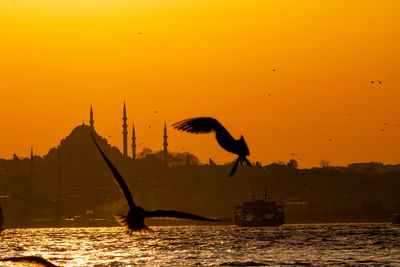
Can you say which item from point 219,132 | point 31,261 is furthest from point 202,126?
point 31,261

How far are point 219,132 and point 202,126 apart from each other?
1.19ft

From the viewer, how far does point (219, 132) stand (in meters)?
10.7

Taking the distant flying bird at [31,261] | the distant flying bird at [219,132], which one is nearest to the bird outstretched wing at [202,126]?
the distant flying bird at [219,132]

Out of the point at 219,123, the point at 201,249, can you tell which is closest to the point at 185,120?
the point at 219,123

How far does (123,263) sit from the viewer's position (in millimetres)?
118562

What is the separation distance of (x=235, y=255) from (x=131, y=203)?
4957 inches

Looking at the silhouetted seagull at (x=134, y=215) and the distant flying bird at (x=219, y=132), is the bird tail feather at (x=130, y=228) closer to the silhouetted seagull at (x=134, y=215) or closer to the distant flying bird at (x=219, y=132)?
the silhouetted seagull at (x=134, y=215)

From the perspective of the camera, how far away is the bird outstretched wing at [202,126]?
10773mm

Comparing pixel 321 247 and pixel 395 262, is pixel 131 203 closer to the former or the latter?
pixel 395 262

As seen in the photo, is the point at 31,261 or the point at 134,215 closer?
the point at 134,215

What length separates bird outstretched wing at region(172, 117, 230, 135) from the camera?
10773 mm

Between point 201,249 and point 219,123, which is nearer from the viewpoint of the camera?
point 219,123

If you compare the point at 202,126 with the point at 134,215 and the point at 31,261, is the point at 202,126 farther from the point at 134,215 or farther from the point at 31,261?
the point at 31,261

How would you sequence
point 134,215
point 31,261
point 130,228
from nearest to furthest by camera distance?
1. point 130,228
2. point 134,215
3. point 31,261
